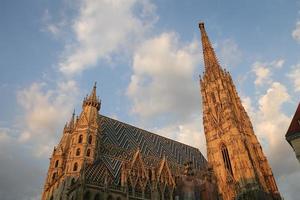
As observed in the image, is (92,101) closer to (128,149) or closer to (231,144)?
(128,149)

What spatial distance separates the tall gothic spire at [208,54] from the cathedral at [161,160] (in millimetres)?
2144

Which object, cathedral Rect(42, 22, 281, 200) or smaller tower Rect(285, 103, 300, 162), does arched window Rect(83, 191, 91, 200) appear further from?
smaller tower Rect(285, 103, 300, 162)

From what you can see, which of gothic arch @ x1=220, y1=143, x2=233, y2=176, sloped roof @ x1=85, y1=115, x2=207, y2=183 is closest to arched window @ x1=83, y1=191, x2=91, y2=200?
sloped roof @ x1=85, y1=115, x2=207, y2=183

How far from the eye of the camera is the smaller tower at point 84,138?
30.2m

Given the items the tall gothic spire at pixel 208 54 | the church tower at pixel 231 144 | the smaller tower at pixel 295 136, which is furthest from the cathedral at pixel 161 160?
the smaller tower at pixel 295 136

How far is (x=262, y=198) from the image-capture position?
37.2 m

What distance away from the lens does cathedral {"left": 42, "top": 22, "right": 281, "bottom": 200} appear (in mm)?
29625

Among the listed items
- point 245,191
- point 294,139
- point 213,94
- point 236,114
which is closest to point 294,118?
point 294,139

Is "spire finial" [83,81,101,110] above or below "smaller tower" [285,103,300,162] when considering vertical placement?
above

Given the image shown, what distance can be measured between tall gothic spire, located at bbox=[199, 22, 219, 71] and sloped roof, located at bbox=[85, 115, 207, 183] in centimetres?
1786

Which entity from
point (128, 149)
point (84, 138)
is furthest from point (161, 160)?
point (84, 138)

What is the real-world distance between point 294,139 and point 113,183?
18452 millimetres

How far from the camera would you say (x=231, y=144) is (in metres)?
42.4

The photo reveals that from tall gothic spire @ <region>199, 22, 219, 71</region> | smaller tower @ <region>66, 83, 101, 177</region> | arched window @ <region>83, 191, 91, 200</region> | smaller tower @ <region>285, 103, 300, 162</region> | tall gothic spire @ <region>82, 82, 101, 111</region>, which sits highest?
tall gothic spire @ <region>199, 22, 219, 71</region>
